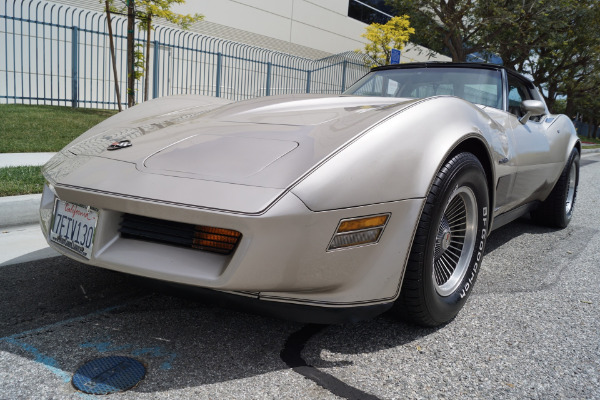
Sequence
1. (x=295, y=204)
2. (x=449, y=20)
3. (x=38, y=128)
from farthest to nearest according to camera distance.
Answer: (x=449, y=20) → (x=38, y=128) → (x=295, y=204)

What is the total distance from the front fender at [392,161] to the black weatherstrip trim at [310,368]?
23.6 inches

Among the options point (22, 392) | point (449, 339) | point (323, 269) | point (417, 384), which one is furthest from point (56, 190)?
point (449, 339)

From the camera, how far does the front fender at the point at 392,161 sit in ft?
5.67

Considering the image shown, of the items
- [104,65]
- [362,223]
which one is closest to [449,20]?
[104,65]

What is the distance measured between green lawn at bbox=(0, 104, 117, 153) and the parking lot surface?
12.9 ft

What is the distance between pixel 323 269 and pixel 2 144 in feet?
18.6

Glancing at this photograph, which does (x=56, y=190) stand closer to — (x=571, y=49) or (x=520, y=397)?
(x=520, y=397)

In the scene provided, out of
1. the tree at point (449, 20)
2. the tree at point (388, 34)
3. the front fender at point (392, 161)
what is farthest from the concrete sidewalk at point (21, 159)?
the tree at point (449, 20)

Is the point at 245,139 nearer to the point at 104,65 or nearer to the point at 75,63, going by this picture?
the point at 75,63

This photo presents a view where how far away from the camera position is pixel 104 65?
1155cm

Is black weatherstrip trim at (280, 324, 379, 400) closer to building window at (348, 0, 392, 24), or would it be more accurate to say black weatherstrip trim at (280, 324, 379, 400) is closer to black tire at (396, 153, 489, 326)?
black tire at (396, 153, 489, 326)

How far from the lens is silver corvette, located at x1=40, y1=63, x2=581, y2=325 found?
5.53ft

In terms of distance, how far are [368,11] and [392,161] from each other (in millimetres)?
23705

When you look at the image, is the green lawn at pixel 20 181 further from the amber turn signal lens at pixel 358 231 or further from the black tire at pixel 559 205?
the black tire at pixel 559 205
